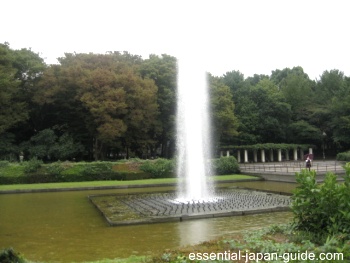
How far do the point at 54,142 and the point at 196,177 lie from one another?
81.4ft

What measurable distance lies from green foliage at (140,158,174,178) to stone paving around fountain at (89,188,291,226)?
1323 centimetres

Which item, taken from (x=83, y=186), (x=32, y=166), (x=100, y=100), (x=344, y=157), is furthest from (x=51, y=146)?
(x=344, y=157)

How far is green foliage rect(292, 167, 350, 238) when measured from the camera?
25.7 ft

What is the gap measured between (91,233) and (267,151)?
48320 millimetres

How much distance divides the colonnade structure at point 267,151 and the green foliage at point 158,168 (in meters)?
18.6

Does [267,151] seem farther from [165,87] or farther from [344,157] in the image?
[165,87]

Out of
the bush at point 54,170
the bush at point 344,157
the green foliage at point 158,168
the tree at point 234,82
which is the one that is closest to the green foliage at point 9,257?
the bush at point 54,170

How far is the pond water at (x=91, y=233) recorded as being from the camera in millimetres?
10438

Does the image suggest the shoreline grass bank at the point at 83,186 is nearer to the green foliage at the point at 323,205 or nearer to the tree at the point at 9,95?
the tree at the point at 9,95

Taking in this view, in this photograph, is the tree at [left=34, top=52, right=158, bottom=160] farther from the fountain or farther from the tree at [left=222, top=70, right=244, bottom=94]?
the tree at [left=222, top=70, right=244, bottom=94]

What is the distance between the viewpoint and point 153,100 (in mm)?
44812

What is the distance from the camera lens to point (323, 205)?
8.21 m

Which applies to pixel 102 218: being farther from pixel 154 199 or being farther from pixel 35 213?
pixel 154 199

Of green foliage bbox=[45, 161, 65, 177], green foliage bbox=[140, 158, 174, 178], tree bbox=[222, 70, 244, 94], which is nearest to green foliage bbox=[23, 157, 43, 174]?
green foliage bbox=[45, 161, 65, 177]
